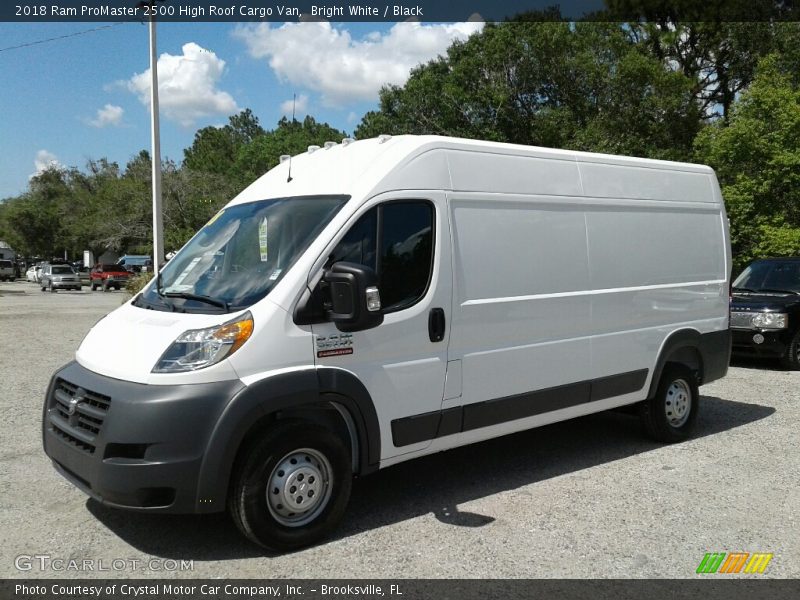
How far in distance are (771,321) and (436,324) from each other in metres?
7.88

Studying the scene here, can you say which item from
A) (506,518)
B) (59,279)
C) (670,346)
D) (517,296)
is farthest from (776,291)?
(59,279)

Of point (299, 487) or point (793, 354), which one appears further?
point (793, 354)

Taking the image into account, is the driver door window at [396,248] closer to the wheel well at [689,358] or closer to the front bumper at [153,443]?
the front bumper at [153,443]

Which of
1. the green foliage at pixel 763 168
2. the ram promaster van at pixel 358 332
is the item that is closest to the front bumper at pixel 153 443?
the ram promaster van at pixel 358 332

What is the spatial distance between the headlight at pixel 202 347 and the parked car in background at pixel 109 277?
1622 inches

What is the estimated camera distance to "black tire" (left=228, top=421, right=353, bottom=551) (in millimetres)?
4062

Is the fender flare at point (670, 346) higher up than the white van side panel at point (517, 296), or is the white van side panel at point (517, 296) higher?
the white van side panel at point (517, 296)

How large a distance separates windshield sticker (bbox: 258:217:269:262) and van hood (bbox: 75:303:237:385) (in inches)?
21.4

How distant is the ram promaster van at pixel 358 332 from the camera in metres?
3.96

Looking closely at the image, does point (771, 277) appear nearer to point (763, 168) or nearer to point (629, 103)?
point (763, 168)

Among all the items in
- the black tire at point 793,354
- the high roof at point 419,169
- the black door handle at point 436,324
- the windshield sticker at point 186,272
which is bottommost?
A: the black tire at point 793,354

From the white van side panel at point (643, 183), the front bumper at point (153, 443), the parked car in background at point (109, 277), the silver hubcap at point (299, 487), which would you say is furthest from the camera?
the parked car in background at point (109, 277)

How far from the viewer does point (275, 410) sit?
4.10m
